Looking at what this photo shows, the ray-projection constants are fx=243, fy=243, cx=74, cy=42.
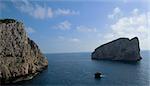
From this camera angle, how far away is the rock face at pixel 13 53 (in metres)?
79.9

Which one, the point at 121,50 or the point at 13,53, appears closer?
the point at 13,53

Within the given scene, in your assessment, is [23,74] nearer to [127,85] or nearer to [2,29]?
[2,29]

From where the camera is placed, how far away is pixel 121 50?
174 metres

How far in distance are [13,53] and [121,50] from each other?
338 ft

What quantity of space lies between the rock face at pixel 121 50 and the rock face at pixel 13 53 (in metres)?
88.2

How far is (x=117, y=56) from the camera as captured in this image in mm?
178750

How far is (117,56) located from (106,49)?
43.0 feet

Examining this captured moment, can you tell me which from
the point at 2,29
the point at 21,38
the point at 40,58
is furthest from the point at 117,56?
the point at 2,29

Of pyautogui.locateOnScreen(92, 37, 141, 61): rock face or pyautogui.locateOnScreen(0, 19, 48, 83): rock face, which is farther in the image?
pyautogui.locateOnScreen(92, 37, 141, 61): rock face

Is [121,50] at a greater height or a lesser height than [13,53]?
greater

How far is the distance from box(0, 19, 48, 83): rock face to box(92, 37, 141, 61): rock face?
88.2 meters

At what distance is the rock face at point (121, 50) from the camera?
6594 inches

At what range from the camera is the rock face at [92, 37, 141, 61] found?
6594 inches

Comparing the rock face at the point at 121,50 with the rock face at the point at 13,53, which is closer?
the rock face at the point at 13,53
